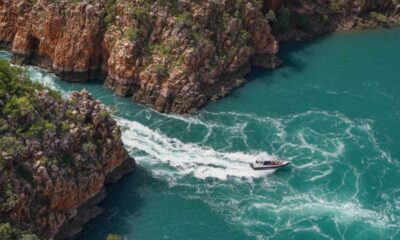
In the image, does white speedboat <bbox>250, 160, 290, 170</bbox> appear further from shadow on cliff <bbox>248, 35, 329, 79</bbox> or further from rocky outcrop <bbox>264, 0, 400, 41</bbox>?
rocky outcrop <bbox>264, 0, 400, 41</bbox>

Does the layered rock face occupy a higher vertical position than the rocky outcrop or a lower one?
lower

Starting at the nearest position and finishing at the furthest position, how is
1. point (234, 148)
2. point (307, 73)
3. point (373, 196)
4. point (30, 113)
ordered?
point (30, 113)
point (373, 196)
point (234, 148)
point (307, 73)

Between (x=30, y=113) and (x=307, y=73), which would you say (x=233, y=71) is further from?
(x=30, y=113)

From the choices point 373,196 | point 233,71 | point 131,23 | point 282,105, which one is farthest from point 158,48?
point 373,196

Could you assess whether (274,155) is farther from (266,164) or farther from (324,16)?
(324,16)

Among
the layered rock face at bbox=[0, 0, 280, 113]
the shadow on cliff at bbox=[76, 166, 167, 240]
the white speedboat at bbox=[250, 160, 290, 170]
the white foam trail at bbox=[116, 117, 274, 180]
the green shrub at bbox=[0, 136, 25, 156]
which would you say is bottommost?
the shadow on cliff at bbox=[76, 166, 167, 240]

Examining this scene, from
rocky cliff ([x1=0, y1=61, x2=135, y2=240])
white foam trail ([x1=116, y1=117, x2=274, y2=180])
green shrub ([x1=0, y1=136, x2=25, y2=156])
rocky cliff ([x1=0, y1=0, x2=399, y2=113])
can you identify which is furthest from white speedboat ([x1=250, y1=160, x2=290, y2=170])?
green shrub ([x1=0, y1=136, x2=25, y2=156])
